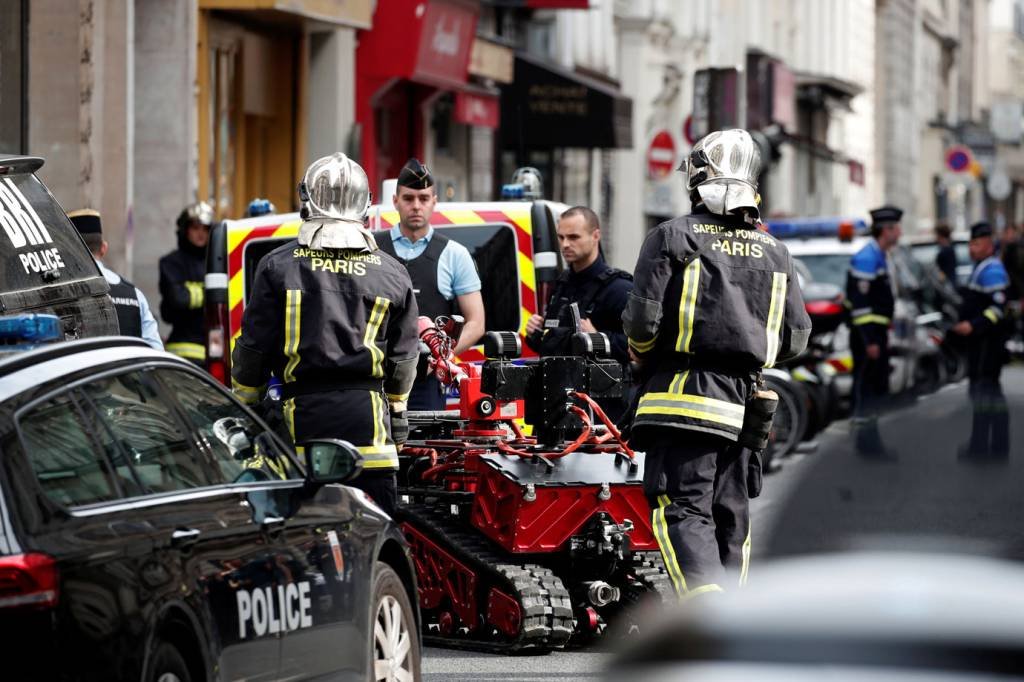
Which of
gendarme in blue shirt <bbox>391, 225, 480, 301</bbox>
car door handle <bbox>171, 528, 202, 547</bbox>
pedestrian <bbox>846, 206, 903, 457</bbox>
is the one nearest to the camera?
car door handle <bbox>171, 528, 202, 547</bbox>

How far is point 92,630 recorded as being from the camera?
484 centimetres

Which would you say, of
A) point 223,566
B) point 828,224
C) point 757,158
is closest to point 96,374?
point 223,566

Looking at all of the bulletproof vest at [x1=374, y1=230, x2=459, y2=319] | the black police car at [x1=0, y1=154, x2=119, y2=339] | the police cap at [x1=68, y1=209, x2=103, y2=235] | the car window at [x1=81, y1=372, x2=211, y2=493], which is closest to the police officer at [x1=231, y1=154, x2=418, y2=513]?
the black police car at [x1=0, y1=154, x2=119, y2=339]

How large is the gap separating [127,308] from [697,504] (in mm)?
4257

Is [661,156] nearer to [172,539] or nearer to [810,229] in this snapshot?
[810,229]

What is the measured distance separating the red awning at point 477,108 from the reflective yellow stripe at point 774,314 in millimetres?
18524

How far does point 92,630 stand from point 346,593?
1.55 m

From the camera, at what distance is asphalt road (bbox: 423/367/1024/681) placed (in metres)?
3.84

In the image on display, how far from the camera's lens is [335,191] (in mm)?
7934

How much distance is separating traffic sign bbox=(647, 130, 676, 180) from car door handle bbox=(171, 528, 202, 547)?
66.8 feet

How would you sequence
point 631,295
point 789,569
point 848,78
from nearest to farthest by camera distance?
point 789,569, point 631,295, point 848,78

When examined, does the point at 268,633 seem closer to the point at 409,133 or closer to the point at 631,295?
the point at 631,295

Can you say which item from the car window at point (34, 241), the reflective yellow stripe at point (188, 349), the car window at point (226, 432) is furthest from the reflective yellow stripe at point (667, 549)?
the reflective yellow stripe at point (188, 349)

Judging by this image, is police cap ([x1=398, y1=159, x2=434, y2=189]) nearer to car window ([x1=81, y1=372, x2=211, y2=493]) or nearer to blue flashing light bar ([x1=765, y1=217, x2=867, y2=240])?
car window ([x1=81, y1=372, x2=211, y2=493])
